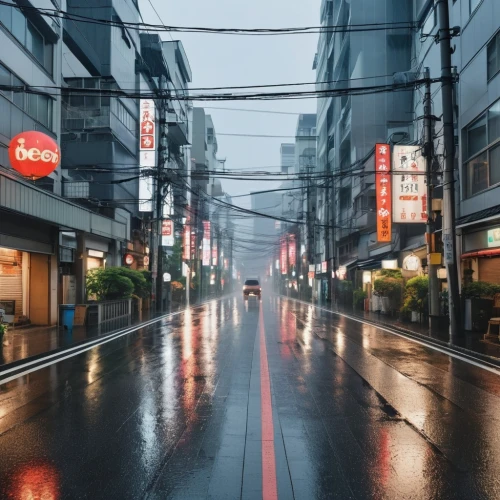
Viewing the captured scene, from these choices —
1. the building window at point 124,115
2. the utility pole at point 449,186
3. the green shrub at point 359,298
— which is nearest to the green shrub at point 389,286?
the green shrub at point 359,298

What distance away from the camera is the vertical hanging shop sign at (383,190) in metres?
30.8

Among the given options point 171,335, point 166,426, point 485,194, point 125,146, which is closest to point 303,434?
point 166,426

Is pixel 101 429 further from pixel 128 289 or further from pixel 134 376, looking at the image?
pixel 128 289

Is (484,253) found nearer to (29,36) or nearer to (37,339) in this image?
(37,339)

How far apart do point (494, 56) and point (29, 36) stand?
18.8 meters

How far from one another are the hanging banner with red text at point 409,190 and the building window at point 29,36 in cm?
1732

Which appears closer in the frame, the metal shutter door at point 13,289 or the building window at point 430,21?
the metal shutter door at point 13,289

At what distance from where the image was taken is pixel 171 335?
19734 mm

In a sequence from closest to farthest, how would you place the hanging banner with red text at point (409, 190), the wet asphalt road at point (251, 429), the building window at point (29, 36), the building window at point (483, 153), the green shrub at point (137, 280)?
the wet asphalt road at point (251, 429) → the building window at point (483, 153) → the building window at point (29, 36) → the hanging banner with red text at point (409, 190) → the green shrub at point (137, 280)

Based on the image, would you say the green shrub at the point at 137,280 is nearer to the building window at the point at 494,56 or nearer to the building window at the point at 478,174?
the building window at the point at 478,174

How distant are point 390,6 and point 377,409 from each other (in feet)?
157

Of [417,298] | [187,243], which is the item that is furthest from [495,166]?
[187,243]

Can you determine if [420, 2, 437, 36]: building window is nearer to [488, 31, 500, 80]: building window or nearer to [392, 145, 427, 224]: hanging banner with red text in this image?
[392, 145, 427, 224]: hanging banner with red text

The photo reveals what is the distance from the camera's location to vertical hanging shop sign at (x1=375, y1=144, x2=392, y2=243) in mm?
30750
